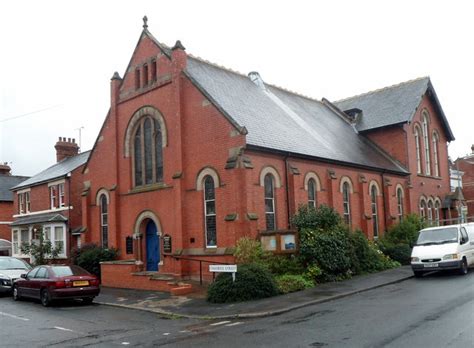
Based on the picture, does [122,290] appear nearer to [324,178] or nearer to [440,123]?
[324,178]

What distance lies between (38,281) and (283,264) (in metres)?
9.07

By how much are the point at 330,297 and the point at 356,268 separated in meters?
6.35

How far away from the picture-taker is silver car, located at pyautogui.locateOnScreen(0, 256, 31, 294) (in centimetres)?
2098

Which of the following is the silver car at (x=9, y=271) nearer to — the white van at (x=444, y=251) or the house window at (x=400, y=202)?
the white van at (x=444, y=251)

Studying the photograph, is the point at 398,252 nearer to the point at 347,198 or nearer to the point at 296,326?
the point at 347,198

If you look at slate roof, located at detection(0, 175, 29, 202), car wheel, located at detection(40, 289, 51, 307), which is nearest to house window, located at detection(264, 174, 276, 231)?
car wheel, located at detection(40, 289, 51, 307)

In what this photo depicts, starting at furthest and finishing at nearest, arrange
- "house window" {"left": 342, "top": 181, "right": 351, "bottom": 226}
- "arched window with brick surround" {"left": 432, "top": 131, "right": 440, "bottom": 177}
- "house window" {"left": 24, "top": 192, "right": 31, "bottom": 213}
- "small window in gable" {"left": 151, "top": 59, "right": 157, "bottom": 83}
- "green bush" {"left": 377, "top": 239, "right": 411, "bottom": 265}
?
1. "arched window with brick surround" {"left": 432, "top": 131, "right": 440, "bottom": 177}
2. "house window" {"left": 24, "top": 192, "right": 31, "bottom": 213}
3. "house window" {"left": 342, "top": 181, "right": 351, "bottom": 226}
4. "green bush" {"left": 377, "top": 239, "right": 411, "bottom": 265}
5. "small window in gable" {"left": 151, "top": 59, "right": 157, "bottom": 83}

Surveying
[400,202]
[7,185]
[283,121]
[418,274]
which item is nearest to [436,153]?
[400,202]

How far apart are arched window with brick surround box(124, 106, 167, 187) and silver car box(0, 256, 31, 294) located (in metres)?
6.49

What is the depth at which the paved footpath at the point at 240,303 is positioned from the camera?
563 inches

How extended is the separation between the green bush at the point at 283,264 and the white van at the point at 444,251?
184 inches

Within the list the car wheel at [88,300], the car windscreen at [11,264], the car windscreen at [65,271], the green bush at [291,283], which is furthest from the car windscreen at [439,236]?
the car windscreen at [11,264]

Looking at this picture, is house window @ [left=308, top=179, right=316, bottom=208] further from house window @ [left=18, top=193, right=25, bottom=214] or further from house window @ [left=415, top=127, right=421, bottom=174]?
house window @ [left=18, top=193, right=25, bottom=214]

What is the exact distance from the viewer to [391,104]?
35750mm
